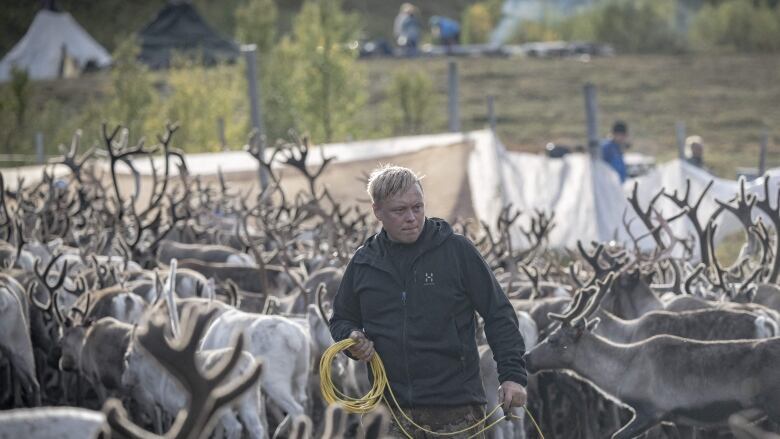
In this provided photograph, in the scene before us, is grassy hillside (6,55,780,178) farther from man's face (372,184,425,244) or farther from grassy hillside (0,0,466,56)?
man's face (372,184,425,244)

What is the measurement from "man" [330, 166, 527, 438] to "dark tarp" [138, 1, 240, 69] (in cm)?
3692

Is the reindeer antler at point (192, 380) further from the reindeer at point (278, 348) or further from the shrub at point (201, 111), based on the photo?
the shrub at point (201, 111)

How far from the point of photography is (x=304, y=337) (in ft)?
28.9

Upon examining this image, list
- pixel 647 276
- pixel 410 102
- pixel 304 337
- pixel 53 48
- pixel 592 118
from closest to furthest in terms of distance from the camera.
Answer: pixel 304 337, pixel 647 276, pixel 592 118, pixel 410 102, pixel 53 48

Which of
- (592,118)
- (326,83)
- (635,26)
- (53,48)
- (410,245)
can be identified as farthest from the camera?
(635,26)

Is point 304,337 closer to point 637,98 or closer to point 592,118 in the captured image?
point 592,118

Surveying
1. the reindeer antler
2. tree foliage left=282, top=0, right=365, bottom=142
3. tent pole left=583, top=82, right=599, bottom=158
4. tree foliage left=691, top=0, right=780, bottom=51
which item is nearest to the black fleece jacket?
the reindeer antler

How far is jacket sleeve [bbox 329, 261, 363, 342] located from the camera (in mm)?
5704

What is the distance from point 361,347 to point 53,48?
40911 millimetres

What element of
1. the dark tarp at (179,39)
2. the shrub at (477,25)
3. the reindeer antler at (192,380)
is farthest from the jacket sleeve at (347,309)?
the shrub at (477,25)

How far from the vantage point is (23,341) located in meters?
10.2

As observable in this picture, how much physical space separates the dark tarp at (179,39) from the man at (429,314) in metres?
36.9

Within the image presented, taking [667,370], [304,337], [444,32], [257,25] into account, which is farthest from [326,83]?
[444,32]

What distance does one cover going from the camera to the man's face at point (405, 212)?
5.44m
